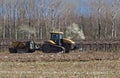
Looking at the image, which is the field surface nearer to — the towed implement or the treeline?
the towed implement

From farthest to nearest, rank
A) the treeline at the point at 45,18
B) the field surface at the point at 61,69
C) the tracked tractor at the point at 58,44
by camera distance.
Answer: the treeline at the point at 45,18, the tracked tractor at the point at 58,44, the field surface at the point at 61,69

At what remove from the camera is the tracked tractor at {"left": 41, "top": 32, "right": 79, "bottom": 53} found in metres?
31.1

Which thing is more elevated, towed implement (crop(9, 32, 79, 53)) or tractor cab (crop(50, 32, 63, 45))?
tractor cab (crop(50, 32, 63, 45))

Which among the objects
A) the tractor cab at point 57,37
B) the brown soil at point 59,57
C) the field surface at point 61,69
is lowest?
the brown soil at point 59,57

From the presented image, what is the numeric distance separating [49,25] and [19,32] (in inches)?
277

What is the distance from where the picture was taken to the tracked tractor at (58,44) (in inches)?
1225

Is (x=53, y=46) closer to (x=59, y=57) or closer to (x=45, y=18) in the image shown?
(x=59, y=57)

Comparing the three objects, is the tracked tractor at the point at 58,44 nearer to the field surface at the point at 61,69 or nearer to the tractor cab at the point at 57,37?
the tractor cab at the point at 57,37

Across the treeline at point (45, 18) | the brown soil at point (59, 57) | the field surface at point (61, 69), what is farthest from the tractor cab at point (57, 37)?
the treeline at point (45, 18)

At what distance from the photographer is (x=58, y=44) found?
31.5m

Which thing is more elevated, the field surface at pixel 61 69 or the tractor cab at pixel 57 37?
the tractor cab at pixel 57 37

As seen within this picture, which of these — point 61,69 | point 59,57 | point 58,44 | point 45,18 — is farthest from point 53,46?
point 45,18

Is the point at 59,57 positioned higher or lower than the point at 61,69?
lower

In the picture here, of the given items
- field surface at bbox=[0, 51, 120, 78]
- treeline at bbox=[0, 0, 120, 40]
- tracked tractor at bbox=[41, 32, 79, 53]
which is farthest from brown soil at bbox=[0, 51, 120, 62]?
treeline at bbox=[0, 0, 120, 40]
